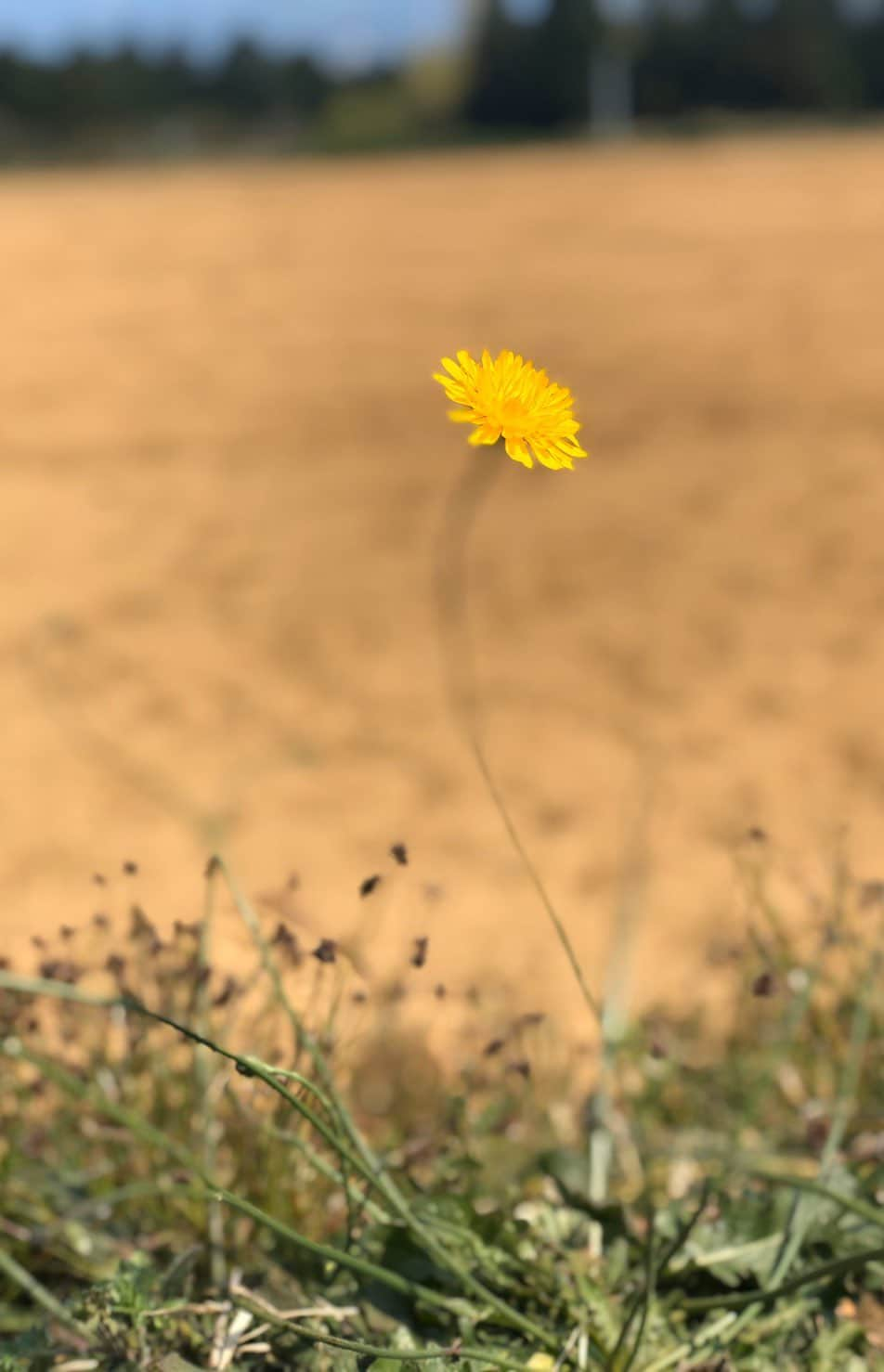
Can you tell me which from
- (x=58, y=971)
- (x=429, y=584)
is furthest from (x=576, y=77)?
(x=58, y=971)

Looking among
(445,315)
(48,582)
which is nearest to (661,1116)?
(48,582)

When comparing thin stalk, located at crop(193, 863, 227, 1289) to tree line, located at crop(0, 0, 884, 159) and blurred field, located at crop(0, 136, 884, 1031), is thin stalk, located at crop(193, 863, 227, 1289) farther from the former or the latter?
tree line, located at crop(0, 0, 884, 159)

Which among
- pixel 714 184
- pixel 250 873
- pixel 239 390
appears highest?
pixel 714 184

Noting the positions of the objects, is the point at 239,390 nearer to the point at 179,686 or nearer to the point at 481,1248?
the point at 179,686

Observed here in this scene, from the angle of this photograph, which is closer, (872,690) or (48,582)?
(872,690)

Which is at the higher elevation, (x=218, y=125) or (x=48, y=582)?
(x=218, y=125)

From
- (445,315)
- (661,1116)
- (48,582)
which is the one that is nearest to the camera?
(661,1116)

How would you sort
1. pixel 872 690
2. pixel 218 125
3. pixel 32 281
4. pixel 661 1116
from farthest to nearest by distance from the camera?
pixel 218 125
pixel 32 281
pixel 872 690
pixel 661 1116
